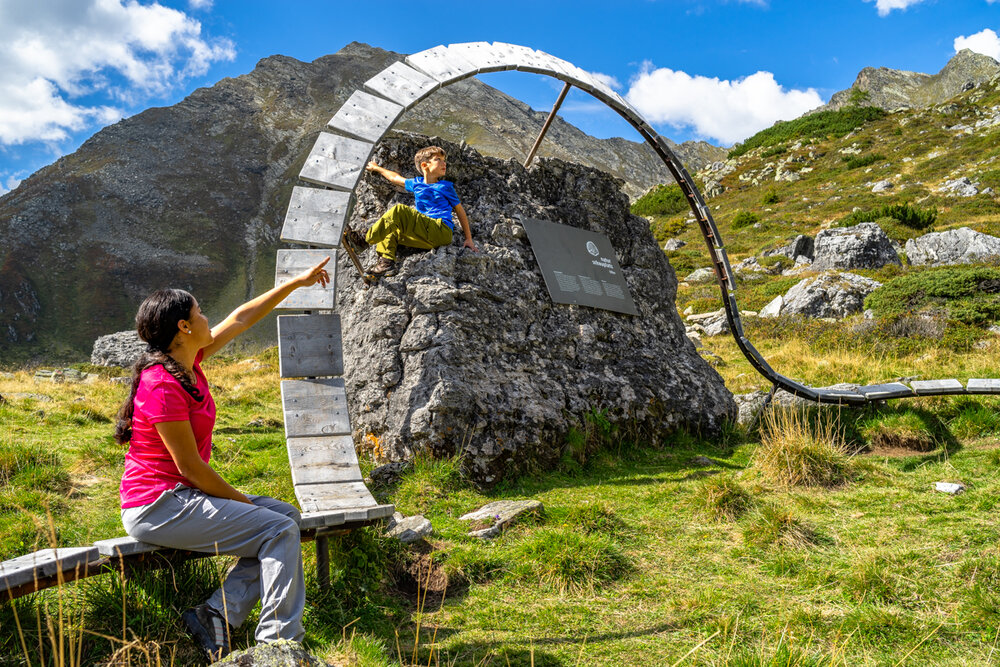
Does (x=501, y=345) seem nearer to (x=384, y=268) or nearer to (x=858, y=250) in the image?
(x=384, y=268)

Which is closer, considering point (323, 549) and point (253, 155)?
point (323, 549)

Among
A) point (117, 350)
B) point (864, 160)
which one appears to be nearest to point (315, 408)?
point (117, 350)

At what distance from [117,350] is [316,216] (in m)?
24.9

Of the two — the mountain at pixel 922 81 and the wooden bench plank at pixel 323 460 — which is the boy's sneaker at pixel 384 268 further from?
the mountain at pixel 922 81

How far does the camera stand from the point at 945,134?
49594 mm

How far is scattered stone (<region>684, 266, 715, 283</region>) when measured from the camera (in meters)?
28.6

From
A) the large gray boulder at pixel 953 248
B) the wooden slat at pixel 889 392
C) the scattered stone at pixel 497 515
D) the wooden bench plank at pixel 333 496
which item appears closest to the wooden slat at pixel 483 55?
the scattered stone at pixel 497 515

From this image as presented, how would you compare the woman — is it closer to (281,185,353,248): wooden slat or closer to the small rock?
(281,185,353,248): wooden slat

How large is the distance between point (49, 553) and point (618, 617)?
3337mm

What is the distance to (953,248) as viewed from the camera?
24359mm

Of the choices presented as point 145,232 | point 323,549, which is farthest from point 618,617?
point 145,232

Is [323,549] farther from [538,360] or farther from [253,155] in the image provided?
[253,155]

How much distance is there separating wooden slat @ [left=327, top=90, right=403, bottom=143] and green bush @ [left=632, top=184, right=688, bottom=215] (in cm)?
4651

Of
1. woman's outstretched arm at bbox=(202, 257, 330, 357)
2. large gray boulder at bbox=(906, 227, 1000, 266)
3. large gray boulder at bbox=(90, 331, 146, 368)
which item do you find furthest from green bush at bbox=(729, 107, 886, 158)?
woman's outstretched arm at bbox=(202, 257, 330, 357)
